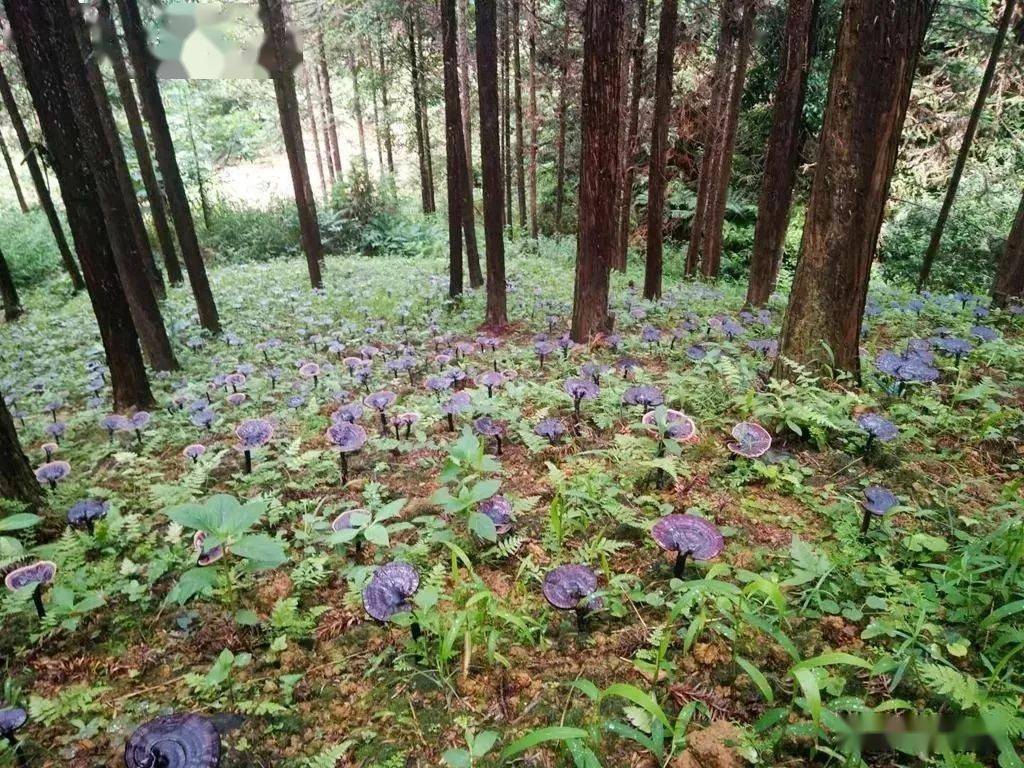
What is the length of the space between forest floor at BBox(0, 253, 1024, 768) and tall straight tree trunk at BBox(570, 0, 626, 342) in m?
2.35

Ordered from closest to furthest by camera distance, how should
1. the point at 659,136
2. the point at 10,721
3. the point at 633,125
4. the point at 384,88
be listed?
the point at 10,721 → the point at 659,136 → the point at 633,125 → the point at 384,88

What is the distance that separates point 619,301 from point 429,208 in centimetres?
1759

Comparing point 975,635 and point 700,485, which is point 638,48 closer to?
point 700,485

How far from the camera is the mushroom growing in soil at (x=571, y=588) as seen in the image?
7.16 feet

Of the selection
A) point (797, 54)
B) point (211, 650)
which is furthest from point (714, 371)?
point (797, 54)

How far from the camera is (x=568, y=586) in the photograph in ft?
7.36

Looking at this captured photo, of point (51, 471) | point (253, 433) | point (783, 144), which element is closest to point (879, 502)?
point (253, 433)

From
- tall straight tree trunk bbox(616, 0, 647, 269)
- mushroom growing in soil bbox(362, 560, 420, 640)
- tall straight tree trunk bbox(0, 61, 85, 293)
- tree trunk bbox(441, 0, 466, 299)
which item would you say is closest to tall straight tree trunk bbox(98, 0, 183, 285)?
tall straight tree trunk bbox(0, 61, 85, 293)

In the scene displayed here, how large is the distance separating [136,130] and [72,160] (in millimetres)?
8202

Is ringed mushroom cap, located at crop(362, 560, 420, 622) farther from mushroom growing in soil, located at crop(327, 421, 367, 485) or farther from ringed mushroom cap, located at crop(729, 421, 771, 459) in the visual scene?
ringed mushroom cap, located at crop(729, 421, 771, 459)

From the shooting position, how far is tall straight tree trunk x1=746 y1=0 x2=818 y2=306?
800 centimetres

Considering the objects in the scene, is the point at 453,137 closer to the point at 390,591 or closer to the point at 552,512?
the point at 552,512

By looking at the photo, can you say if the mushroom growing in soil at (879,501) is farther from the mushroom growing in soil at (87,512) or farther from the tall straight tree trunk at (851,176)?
the mushroom growing in soil at (87,512)

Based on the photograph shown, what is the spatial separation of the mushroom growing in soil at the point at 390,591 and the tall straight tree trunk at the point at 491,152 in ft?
23.9
